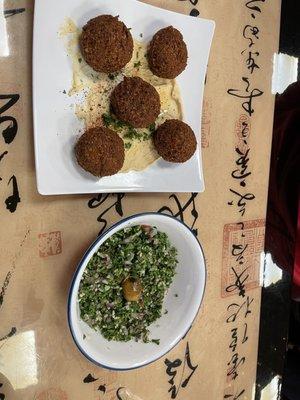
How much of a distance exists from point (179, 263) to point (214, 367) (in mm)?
531

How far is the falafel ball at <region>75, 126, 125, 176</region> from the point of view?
98cm

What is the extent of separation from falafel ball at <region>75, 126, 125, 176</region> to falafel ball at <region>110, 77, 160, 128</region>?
6 centimetres

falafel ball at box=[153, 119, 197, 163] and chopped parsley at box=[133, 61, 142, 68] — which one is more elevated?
chopped parsley at box=[133, 61, 142, 68]

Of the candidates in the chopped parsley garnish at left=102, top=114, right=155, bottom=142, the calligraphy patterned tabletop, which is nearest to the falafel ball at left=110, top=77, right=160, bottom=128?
the chopped parsley garnish at left=102, top=114, right=155, bottom=142

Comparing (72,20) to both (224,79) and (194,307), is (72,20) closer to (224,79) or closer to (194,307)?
(224,79)

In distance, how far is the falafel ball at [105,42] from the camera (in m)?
0.96

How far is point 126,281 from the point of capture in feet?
3.74

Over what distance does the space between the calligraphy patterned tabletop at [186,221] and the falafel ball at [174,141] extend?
→ 0.18 m

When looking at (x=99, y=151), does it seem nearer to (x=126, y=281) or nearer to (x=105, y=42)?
(x=105, y=42)

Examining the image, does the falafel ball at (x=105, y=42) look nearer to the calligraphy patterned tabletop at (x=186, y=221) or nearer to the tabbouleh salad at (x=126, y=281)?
the calligraphy patterned tabletop at (x=186, y=221)

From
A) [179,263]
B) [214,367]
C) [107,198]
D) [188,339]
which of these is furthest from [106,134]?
[214,367]

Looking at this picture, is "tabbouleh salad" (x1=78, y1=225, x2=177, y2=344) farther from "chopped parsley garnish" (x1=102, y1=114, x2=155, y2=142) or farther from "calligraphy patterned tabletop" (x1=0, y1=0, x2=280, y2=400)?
"chopped parsley garnish" (x1=102, y1=114, x2=155, y2=142)

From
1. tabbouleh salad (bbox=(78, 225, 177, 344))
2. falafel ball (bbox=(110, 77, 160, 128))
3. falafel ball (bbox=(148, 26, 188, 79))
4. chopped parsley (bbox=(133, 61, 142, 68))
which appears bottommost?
tabbouleh salad (bbox=(78, 225, 177, 344))

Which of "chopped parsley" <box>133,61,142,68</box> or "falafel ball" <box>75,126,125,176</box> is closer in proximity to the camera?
"falafel ball" <box>75,126,125,176</box>
